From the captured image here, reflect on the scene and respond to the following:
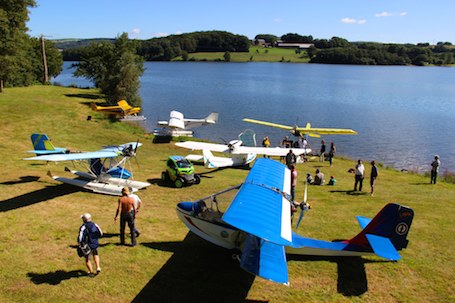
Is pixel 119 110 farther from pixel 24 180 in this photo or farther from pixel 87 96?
pixel 24 180

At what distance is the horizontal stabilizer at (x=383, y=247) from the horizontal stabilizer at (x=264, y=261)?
8.64 ft

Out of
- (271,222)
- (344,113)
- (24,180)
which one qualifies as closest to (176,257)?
(271,222)

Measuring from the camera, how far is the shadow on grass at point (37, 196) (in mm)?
13249

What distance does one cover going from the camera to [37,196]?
14352 millimetres

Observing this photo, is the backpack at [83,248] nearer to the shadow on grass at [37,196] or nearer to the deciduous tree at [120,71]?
the shadow on grass at [37,196]

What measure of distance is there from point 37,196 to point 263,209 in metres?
10.4

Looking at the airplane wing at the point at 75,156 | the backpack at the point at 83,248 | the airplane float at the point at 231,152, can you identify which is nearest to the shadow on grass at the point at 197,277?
the backpack at the point at 83,248

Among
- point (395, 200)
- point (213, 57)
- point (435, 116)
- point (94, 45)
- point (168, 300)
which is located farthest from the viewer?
point (213, 57)

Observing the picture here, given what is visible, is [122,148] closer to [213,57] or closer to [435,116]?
[435,116]

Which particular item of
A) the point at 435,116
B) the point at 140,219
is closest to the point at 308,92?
the point at 435,116

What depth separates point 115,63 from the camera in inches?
1697

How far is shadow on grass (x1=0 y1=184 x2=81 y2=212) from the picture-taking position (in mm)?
13249

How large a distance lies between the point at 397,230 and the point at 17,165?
1835 cm

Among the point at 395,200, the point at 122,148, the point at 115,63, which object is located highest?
the point at 115,63
